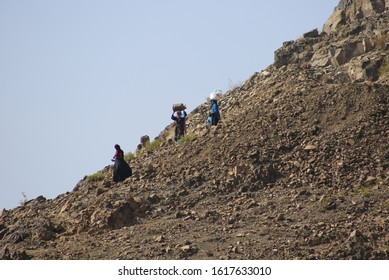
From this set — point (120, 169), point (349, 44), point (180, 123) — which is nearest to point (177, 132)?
point (180, 123)

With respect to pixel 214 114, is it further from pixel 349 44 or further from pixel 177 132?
pixel 349 44

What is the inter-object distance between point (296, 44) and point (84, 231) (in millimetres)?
9236

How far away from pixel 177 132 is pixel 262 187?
500 centimetres

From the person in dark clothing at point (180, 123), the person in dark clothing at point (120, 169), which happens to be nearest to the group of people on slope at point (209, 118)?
the person in dark clothing at point (180, 123)

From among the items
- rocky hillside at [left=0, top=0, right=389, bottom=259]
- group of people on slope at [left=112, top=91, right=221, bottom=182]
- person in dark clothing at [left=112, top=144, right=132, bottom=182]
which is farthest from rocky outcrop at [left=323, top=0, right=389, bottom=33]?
person in dark clothing at [left=112, top=144, right=132, bottom=182]

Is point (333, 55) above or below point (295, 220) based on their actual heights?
above

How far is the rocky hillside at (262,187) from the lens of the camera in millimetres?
20703

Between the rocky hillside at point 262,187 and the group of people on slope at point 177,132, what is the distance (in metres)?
0.27

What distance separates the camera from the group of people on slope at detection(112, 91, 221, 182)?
25.3 m

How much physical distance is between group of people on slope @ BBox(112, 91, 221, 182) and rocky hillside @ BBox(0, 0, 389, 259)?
269 millimetres

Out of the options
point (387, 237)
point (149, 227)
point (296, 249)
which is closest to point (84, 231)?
point (149, 227)

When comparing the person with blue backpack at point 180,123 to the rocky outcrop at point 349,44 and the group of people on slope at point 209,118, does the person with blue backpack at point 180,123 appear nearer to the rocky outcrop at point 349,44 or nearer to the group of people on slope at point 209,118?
the group of people on slope at point 209,118

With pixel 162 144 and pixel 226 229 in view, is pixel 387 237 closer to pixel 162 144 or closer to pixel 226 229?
pixel 226 229

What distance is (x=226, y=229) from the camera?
2136 cm
